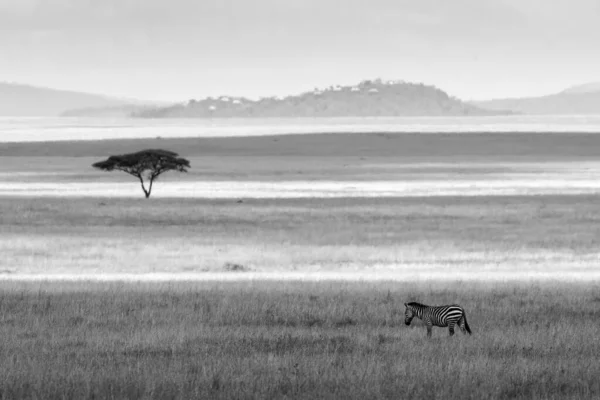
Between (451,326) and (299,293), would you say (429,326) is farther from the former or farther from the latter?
(299,293)

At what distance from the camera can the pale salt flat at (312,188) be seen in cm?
7456

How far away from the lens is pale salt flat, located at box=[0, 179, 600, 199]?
2936 inches

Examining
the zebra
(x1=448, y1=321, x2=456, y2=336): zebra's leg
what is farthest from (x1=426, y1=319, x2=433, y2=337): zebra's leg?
(x1=448, y1=321, x2=456, y2=336): zebra's leg

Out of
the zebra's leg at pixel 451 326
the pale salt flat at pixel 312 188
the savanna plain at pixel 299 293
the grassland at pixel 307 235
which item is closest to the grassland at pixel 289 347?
the savanna plain at pixel 299 293

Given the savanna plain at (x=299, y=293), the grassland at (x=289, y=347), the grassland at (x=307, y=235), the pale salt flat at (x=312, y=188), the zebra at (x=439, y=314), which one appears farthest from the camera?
the pale salt flat at (x=312, y=188)

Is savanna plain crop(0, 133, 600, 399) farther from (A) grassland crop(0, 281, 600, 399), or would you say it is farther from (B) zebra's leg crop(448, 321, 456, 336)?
(B) zebra's leg crop(448, 321, 456, 336)

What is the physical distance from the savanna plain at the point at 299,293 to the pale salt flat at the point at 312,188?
84 cm

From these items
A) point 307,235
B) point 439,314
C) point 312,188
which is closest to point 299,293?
point 439,314

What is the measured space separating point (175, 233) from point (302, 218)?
378 inches

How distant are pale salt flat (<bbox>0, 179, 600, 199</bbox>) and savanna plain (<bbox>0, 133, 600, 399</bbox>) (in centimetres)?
84

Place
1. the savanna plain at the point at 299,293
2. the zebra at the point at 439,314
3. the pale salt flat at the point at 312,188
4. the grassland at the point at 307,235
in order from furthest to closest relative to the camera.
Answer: the pale salt flat at the point at 312,188, the grassland at the point at 307,235, the zebra at the point at 439,314, the savanna plain at the point at 299,293

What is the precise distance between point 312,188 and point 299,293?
5857 cm

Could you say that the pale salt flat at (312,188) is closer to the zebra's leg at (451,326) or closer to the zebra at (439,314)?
the zebra at (439,314)

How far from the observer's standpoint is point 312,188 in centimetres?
8144
